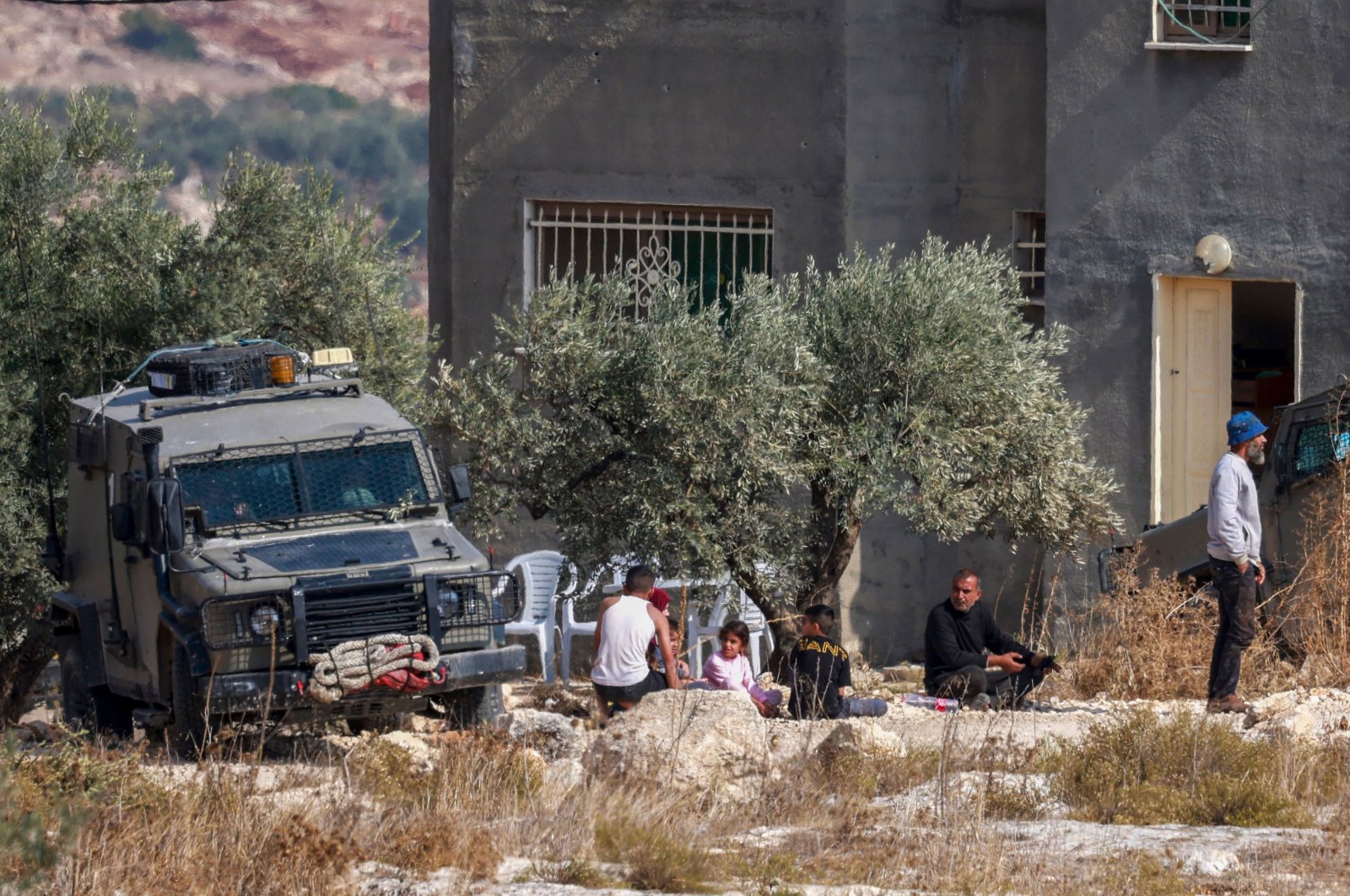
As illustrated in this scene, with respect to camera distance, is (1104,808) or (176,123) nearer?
(1104,808)

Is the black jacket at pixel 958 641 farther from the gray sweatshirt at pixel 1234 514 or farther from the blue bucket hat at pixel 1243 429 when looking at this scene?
the blue bucket hat at pixel 1243 429

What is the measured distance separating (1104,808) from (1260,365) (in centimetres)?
980

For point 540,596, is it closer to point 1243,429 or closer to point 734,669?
point 734,669

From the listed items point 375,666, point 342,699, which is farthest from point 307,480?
point 342,699

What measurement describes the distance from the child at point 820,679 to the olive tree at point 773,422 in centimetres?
85

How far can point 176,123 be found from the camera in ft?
250

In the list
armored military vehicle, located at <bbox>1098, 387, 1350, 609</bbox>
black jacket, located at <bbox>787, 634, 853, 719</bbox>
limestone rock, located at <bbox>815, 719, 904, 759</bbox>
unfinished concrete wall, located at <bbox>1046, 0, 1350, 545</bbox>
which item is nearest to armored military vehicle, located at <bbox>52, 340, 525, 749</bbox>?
black jacket, located at <bbox>787, 634, 853, 719</bbox>

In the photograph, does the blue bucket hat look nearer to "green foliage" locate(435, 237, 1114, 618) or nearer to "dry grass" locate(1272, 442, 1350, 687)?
"dry grass" locate(1272, 442, 1350, 687)

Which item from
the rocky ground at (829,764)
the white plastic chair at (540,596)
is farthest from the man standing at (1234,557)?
the white plastic chair at (540,596)

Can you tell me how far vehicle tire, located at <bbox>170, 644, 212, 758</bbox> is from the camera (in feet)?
32.8

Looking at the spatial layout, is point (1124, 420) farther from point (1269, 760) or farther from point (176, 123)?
point (176, 123)

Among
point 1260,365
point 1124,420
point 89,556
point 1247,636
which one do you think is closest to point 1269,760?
point 1247,636

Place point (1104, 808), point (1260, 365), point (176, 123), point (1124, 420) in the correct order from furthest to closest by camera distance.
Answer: point (176, 123) < point (1260, 365) < point (1124, 420) < point (1104, 808)

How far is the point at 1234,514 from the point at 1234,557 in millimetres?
225
